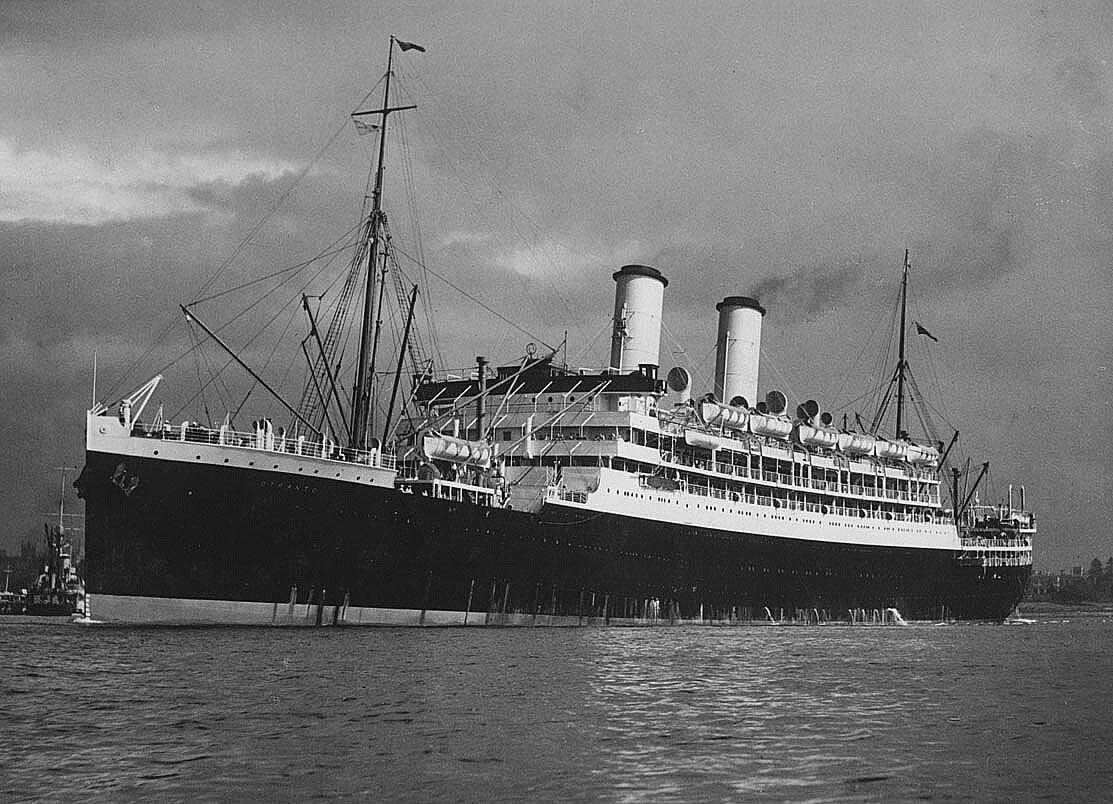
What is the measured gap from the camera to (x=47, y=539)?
9006 cm

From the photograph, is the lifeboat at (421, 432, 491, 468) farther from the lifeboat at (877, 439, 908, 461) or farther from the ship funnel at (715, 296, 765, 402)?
the lifeboat at (877, 439, 908, 461)

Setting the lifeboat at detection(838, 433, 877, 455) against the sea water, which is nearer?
the sea water

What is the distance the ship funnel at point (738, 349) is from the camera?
70750 millimetres

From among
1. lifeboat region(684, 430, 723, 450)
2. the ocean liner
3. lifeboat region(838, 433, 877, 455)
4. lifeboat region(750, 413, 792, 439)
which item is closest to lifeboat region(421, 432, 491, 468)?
the ocean liner

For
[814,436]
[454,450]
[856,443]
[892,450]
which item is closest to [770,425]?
[814,436]

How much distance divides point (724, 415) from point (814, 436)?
9.88 metres

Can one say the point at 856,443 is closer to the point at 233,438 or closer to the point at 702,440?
the point at 702,440

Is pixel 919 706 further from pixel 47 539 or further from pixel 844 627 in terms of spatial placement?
pixel 47 539

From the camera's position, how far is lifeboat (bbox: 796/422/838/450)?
70.3 metres

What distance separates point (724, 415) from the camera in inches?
2482

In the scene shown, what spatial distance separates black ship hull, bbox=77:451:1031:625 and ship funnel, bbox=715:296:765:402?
11676mm

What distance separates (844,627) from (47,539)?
57.1 m

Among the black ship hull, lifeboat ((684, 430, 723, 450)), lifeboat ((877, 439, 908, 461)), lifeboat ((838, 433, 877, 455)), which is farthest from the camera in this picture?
lifeboat ((877, 439, 908, 461))

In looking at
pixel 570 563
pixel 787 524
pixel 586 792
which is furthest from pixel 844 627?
pixel 586 792
